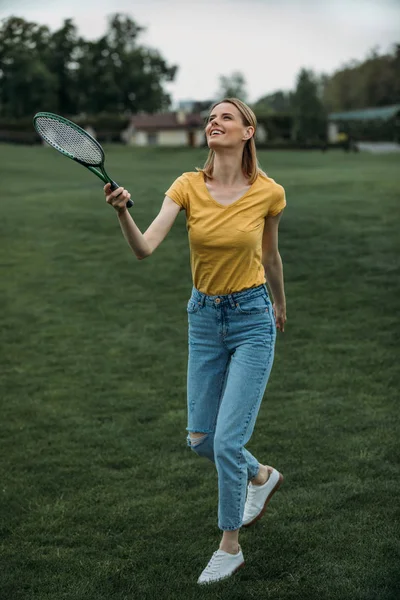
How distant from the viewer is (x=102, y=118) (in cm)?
7762

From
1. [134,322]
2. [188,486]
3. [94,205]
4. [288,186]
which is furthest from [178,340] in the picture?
[288,186]

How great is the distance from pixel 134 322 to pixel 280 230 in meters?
5.90

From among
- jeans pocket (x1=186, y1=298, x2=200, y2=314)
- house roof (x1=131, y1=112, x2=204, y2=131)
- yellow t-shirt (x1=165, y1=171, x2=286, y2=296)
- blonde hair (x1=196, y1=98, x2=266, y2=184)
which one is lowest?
house roof (x1=131, y1=112, x2=204, y2=131)

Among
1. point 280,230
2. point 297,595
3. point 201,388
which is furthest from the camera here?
point 280,230

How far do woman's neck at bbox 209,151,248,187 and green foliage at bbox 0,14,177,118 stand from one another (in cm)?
8174

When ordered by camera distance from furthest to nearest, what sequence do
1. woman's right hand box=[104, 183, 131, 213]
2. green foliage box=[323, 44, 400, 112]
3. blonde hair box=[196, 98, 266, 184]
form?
green foliage box=[323, 44, 400, 112]
blonde hair box=[196, 98, 266, 184]
woman's right hand box=[104, 183, 131, 213]

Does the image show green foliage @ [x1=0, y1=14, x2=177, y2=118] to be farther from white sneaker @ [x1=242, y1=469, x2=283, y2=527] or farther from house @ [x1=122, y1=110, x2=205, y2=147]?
white sneaker @ [x1=242, y1=469, x2=283, y2=527]

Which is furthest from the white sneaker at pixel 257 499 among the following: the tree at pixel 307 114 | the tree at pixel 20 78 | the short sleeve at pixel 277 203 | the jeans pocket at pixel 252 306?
the tree at pixel 20 78

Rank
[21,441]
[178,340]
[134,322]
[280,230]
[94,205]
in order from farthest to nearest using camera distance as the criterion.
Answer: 1. [94,205]
2. [280,230]
3. [134,322]
4. [178,340]
5. [21,441]

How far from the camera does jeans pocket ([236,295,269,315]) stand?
16.4ft

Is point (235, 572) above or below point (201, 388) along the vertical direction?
below

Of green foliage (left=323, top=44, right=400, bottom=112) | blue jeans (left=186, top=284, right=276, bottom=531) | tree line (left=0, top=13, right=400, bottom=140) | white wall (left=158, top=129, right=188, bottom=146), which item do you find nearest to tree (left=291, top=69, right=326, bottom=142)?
tree line (left=0, top=13, right=400, bottom=140)

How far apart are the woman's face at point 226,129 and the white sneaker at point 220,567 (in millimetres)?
2498

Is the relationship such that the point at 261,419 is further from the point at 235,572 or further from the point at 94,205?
the point at 94,205
